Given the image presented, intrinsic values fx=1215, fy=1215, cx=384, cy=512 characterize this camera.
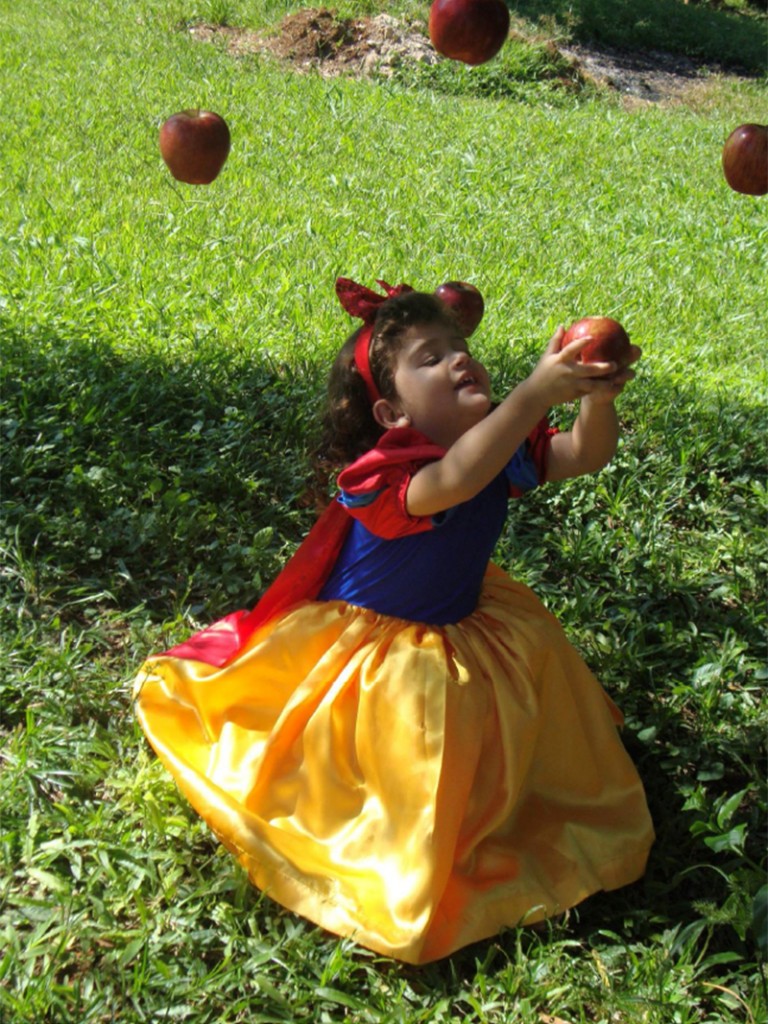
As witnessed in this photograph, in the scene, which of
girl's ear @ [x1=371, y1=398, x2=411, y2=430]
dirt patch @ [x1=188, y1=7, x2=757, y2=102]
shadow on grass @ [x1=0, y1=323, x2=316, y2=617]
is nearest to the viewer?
girl's ear @ [x1=371, y1=398, x2=411, y2=430]

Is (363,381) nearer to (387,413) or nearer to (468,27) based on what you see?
(387,413)

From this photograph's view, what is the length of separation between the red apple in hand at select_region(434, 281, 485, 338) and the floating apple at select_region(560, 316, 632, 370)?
43 cm

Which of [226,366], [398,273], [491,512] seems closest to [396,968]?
[491,512]

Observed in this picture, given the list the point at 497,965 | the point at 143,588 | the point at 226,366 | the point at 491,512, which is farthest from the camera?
the point at 226,366

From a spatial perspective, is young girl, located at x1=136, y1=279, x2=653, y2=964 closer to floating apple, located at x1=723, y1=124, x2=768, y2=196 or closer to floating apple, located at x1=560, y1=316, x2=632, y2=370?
floating apple, located at x1=560, y1=316, x2=632, y2=370

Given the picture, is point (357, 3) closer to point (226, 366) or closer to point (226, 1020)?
point (226, 366)

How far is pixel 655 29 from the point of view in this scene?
1145 cm

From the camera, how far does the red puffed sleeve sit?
87.0 inches

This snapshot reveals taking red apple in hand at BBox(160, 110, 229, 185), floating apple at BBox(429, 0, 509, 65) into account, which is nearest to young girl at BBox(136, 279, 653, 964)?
red apple in hand at BBox(160, 110, 229, 185)

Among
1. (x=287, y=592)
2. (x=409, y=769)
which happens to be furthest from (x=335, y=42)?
(x=409, y=769)

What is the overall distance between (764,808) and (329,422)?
1187mm

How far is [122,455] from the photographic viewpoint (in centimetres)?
351

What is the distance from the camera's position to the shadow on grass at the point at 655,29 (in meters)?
10.7

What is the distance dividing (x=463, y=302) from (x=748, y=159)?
0.58 m
